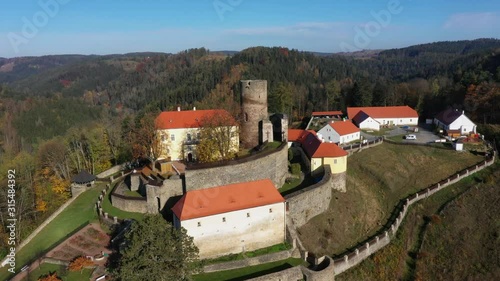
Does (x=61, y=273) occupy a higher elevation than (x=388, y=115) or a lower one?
lower

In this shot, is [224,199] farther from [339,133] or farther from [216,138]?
[339,133]

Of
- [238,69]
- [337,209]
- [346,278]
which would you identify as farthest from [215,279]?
[238,69]

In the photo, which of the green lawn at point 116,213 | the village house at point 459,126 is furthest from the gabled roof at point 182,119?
the village house at point 459,126

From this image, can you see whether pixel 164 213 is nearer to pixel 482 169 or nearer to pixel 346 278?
pixel 346 278

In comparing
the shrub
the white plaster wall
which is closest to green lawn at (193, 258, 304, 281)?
the white plaster wall

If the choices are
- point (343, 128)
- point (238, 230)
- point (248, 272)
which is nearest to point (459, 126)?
point (343, 128)

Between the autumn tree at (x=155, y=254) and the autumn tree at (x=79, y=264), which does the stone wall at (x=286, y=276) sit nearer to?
the autumn tree at (x=155, y=254)
